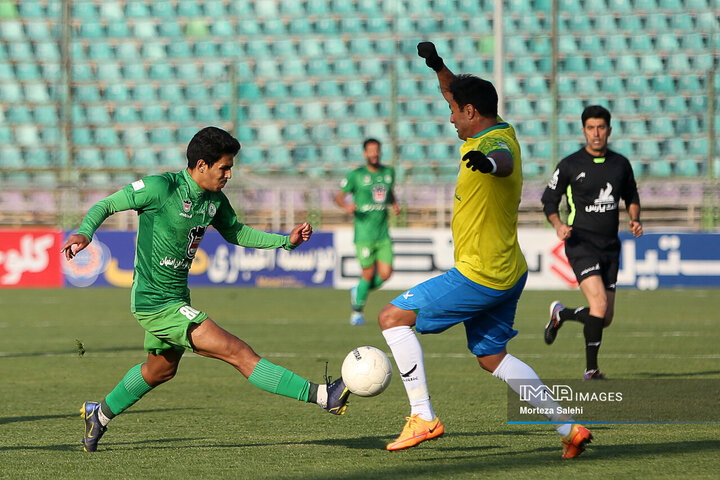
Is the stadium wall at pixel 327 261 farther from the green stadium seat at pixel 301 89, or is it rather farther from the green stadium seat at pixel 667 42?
the green stadium seat at pixel 667 42

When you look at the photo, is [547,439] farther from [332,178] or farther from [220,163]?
[332,178]

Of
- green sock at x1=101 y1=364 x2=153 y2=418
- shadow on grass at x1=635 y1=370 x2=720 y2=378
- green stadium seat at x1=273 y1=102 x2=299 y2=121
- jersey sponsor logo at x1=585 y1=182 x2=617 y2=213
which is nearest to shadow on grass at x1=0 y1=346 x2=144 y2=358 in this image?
jersey sponsor logo at x1=585 y1=182 x2=617 y2=213

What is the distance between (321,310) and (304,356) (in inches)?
241

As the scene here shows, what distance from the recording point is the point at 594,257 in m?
8.77

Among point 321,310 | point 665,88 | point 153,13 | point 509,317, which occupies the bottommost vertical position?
point 321,310

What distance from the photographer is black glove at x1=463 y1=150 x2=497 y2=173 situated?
15.9 feet

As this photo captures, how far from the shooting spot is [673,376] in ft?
29.8

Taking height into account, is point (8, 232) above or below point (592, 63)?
below

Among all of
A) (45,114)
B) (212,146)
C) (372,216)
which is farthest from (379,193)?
(45,114)

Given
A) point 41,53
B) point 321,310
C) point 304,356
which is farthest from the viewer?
point 41,53

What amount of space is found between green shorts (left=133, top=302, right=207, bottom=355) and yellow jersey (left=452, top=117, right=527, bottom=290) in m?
1.39

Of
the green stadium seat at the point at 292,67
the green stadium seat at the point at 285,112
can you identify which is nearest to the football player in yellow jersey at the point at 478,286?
the green stadium seat at the point at 285,112

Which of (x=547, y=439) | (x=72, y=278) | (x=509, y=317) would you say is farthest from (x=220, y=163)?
(x=72, y=278)

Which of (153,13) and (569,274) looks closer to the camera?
(569,274)
